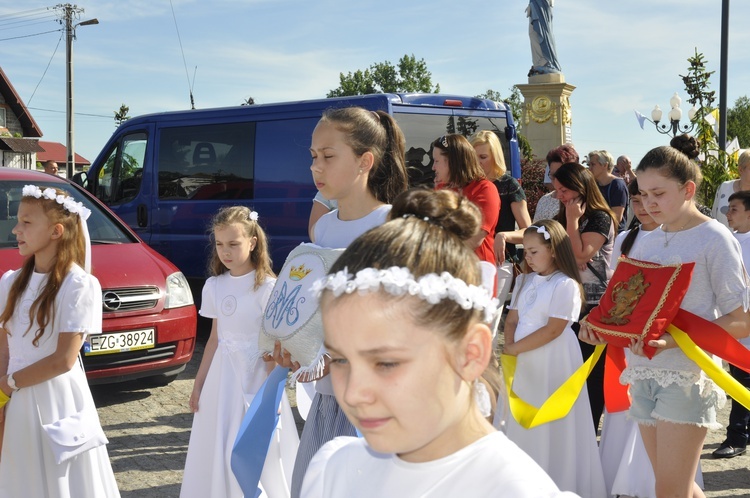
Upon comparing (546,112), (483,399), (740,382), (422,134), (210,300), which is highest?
(546,112)

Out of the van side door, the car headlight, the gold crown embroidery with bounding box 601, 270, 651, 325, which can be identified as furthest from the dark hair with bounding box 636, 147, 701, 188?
the van side door

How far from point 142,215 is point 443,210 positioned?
29.4 ft

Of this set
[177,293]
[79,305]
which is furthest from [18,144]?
[79,305]

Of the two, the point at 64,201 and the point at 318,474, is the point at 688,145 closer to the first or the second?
the point at 64,201

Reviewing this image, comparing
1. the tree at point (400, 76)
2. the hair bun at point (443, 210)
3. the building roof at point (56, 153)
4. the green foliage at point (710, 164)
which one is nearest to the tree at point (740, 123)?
the tree at point (400, 76)

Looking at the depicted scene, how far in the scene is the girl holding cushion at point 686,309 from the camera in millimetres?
3535

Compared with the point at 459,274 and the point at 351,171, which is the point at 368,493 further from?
the point at 351,171

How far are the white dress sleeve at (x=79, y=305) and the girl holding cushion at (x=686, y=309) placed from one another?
2.23 m

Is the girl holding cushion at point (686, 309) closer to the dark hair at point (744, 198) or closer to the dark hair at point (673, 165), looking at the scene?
the dark hair at point (673, 165)

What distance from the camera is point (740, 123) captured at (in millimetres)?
67500

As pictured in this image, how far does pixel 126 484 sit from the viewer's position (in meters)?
5.06

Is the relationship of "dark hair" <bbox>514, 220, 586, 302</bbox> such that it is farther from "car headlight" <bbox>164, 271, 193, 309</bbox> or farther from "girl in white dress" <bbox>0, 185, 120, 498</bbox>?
"car headlight" <bbox>164, 271, 193, 309</bbox>

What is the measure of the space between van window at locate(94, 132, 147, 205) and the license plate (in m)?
4.13

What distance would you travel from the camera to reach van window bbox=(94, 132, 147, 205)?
10547 mm
